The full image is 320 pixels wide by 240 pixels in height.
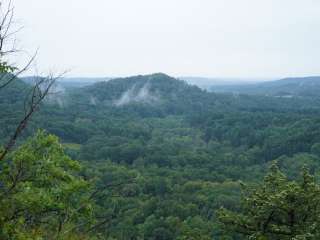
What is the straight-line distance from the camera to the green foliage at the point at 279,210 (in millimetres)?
11961

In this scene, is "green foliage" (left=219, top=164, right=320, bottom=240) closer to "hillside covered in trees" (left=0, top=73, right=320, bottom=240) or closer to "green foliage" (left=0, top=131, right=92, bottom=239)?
"hillside covered in trees" (left=0, top=73, right=320, bottom=240)

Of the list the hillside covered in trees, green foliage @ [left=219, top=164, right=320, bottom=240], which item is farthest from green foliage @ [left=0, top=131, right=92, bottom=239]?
green foliage @ [left=219, top=164, right=320, bottom=240]

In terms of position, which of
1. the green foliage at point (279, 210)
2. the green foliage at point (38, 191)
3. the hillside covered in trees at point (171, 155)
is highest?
the green foliage at point (38, 191)

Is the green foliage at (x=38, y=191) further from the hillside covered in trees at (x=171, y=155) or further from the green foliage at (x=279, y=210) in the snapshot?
the green foliage at (x=279, y=210)

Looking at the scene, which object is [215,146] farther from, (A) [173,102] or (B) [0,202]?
(B) [0,202]

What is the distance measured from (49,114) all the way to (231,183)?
7090cm

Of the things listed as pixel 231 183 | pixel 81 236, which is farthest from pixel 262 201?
pixel 231 183

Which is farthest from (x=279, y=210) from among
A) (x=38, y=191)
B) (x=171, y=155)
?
(x=171, y=155)

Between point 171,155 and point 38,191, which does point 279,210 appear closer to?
point 38,191

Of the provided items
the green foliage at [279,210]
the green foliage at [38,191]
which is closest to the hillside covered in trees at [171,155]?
the green foliage at [38,191]

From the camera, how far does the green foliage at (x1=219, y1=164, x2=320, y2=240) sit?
11961 millimetres

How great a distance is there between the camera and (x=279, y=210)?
1233cm

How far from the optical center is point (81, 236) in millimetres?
8773

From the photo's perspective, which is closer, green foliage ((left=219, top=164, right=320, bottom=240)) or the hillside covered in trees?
green foliage ((left=219, top=164, right=320, bottom=240))
